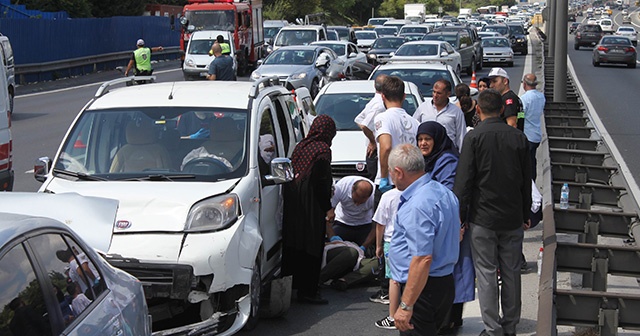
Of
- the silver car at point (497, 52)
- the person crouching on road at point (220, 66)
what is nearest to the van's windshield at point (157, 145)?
the person crouching on road at point (220, 66)

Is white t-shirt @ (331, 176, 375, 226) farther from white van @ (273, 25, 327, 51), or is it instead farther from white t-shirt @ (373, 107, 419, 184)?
white van @ (273, 25, 327, 51)

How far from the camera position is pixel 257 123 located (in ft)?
26.5

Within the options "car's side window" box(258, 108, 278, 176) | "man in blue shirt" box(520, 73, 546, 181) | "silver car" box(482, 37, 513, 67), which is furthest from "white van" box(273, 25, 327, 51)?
"car's side window" box(258, 108, 278, 176)

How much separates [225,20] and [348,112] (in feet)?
91.6

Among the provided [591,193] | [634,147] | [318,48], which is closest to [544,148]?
[591,193]

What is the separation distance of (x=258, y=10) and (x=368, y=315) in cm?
3878

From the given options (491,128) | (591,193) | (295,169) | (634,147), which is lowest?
(634,147)

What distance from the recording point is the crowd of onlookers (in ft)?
18.2

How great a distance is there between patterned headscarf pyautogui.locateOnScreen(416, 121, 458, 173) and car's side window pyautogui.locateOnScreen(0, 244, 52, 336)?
385cm

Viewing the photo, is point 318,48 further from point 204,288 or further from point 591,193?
point 204,288

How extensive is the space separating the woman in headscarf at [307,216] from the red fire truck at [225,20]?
32.2 meters

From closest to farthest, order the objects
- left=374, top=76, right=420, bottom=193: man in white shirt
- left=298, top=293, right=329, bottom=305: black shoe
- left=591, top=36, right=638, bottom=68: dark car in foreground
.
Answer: left=298, top=293, right=329, bottom=305: black shoe
left=374, top=76, right=420, bottom=193: man in white shirt
left=591, top=36, right=638, bottom=68: dark car in foreground

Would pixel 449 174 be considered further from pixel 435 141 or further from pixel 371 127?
pixel 371 127

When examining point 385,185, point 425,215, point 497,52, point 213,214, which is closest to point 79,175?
point 213,214
